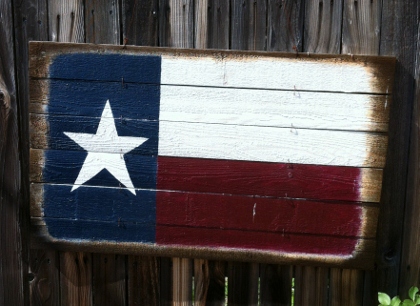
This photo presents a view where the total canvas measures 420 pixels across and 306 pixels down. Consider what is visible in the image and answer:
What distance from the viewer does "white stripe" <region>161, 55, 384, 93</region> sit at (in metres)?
2.55

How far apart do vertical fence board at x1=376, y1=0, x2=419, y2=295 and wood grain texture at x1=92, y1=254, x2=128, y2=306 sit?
4.30 feet

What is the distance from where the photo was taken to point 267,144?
262 centimetres

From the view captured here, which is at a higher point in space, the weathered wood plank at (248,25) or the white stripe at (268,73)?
the weathered wood plank at (248,25)

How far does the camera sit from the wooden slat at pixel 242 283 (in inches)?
110

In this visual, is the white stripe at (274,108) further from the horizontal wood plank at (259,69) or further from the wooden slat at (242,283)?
the wooden slat at (242,283)

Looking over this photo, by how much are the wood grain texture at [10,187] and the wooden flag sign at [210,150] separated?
0.16 meters

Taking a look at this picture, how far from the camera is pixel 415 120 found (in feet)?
8.64

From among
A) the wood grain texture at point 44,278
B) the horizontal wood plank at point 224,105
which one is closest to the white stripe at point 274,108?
the horizontal wood plank at point 224,105

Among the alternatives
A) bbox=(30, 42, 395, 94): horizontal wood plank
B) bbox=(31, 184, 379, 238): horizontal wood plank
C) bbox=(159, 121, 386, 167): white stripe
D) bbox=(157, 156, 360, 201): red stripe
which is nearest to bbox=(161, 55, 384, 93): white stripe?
bbox=(30, 42, 395, 94): horizontal wood plank

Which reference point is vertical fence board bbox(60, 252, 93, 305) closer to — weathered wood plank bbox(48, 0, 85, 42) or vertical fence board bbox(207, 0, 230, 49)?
weathered wood plank bbox(48, 0, 85, 42)

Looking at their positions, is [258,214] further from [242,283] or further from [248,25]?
[248,25]

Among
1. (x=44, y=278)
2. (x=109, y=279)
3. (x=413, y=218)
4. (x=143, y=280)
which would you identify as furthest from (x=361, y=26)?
(x=44, y=278)

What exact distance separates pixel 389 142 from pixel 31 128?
5.77 ft

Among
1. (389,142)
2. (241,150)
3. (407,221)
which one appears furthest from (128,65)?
(407,221)
